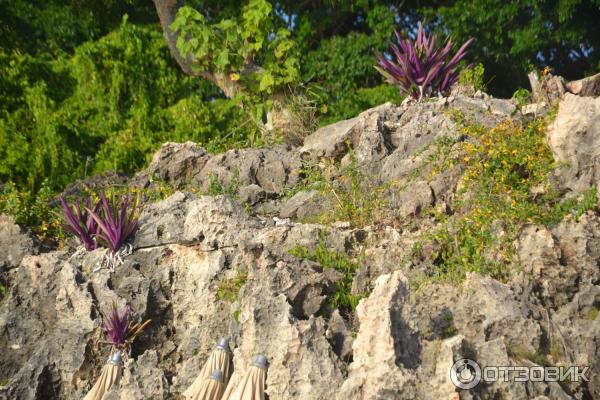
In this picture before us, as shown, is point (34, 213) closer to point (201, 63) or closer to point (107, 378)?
point (107, 378)

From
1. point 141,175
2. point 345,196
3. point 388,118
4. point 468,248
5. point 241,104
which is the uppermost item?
point 241,104

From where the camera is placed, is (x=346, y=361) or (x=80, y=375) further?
(x=80, y=375)

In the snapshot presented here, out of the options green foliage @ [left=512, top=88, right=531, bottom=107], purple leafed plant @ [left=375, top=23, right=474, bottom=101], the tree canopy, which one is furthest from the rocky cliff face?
the tree canopy

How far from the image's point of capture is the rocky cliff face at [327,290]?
6398 millimetres

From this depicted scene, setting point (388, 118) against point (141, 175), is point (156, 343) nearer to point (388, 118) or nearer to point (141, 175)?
point (141, 175)

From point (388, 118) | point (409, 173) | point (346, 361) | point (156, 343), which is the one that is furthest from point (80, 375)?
point (388, 118)

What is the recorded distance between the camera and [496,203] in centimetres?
808

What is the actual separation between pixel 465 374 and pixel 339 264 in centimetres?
220

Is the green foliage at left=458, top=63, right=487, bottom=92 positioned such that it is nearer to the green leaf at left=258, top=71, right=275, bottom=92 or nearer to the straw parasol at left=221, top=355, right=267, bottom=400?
the green leaf at left=258, top=71, right=275, bottom=92

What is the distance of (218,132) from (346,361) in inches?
272

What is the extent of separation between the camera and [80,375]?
7.89m

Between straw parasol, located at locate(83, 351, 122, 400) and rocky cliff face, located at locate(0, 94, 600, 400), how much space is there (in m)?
0.21

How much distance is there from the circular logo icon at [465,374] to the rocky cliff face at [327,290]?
0.18 feet

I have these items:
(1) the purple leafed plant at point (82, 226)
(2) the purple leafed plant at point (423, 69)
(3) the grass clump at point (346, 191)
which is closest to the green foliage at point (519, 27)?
(2) the purple leafed plant at point (423, 69)
